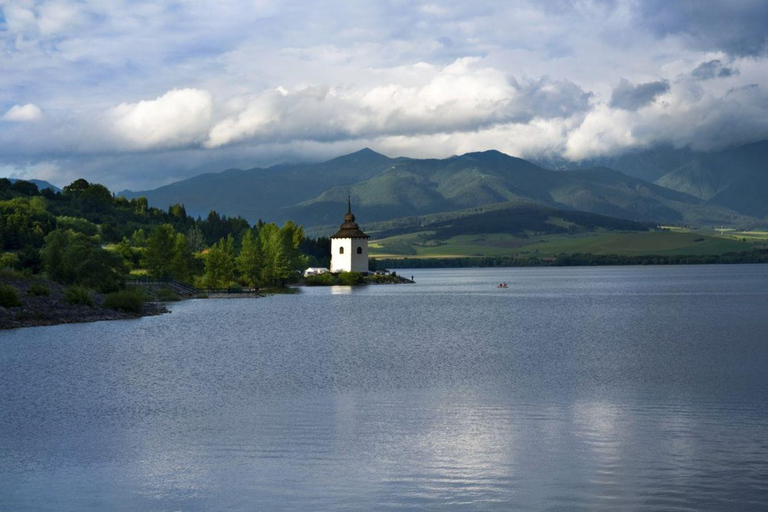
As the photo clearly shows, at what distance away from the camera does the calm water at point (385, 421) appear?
779 inches

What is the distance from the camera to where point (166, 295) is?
104 m

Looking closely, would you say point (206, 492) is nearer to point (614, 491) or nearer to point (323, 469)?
point (323, 469)

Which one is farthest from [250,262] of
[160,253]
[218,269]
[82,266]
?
[82,266]

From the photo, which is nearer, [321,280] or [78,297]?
[78,297]

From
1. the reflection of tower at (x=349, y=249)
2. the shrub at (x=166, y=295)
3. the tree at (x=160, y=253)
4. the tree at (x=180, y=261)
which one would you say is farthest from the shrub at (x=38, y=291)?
the reflection of tower at (x=349, y=249)

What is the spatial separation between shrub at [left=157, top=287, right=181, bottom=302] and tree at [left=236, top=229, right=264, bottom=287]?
18.3 meters

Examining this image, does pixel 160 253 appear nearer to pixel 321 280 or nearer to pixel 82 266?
pixel 82 266

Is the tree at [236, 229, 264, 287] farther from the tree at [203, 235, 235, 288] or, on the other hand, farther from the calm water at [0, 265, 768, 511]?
the calm water at [0, 265, 768, 511]

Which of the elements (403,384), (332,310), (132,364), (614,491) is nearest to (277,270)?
(332,310)

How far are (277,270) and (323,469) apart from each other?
10843cm

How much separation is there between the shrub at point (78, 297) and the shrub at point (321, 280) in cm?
7009

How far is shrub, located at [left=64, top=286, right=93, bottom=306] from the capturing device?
75.9 m

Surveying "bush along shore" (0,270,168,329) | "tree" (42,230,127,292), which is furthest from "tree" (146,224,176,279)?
"bush along shore" (0,270,168,329)

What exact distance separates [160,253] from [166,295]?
30.0 ft
